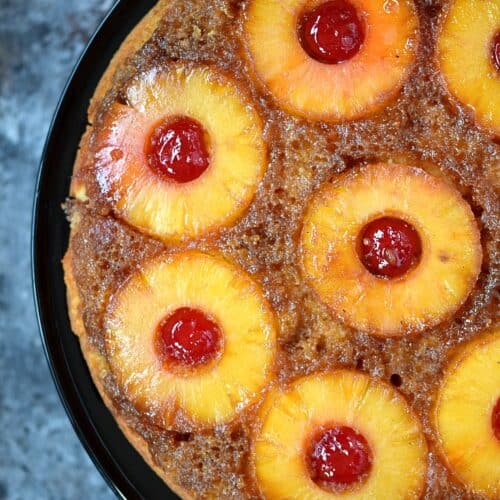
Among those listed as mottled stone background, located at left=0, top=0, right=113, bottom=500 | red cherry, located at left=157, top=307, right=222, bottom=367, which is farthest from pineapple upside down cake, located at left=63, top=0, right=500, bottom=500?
mottled stone background, located at left=0, top=0, right=113, bottom=500

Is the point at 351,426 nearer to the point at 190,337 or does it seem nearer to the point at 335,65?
the point at 190,337

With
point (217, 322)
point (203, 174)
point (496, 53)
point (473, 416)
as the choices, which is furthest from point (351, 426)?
point (496, 53)

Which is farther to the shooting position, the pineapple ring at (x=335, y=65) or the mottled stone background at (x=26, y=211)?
the mottled stone background at (x=26, y=211)

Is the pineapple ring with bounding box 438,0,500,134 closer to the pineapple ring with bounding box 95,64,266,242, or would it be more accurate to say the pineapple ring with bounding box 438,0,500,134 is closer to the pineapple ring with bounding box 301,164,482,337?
the pineapple ring with bounding box 301,164,482,337

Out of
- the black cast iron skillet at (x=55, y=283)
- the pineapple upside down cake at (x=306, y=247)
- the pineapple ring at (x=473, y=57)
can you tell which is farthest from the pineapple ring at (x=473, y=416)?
the black cast iron skillet at (x=55, y=283)

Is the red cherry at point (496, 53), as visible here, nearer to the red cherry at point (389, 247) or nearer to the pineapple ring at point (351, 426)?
the red cherry at point (389, 247)

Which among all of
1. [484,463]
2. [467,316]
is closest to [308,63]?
[467,316]
